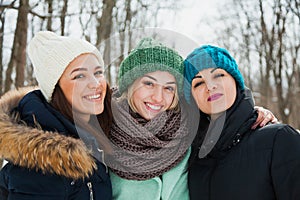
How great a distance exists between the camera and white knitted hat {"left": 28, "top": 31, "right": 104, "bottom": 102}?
2090 millimetres

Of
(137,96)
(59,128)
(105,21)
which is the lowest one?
(59,128)

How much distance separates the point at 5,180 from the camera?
190cm

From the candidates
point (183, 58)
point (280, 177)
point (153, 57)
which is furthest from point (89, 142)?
point (280, 177)

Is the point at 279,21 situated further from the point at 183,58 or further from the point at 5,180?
the point at 5,180

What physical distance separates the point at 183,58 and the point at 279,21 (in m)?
9.39

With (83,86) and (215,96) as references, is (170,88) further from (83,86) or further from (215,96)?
(83,86)

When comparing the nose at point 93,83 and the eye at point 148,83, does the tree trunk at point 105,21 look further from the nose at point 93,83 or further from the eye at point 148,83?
the nose at point 93,83

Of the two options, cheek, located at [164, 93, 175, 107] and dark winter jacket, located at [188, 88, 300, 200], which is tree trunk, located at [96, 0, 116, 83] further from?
dark winter jacket, located at [188, 88, 300, 200]

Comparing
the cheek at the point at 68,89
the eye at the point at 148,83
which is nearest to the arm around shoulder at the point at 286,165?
the eye at the point at 148,83

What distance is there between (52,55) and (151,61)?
58 centimetres

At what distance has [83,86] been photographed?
213 centimetres

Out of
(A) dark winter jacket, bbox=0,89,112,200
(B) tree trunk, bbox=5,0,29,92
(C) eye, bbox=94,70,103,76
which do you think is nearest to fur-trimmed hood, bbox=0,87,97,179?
(A) dark winter jacket, bbox=0,89,112,200

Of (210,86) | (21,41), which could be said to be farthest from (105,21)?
(210,86)

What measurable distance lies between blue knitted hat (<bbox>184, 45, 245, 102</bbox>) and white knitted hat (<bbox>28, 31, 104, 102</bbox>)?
58 cm
